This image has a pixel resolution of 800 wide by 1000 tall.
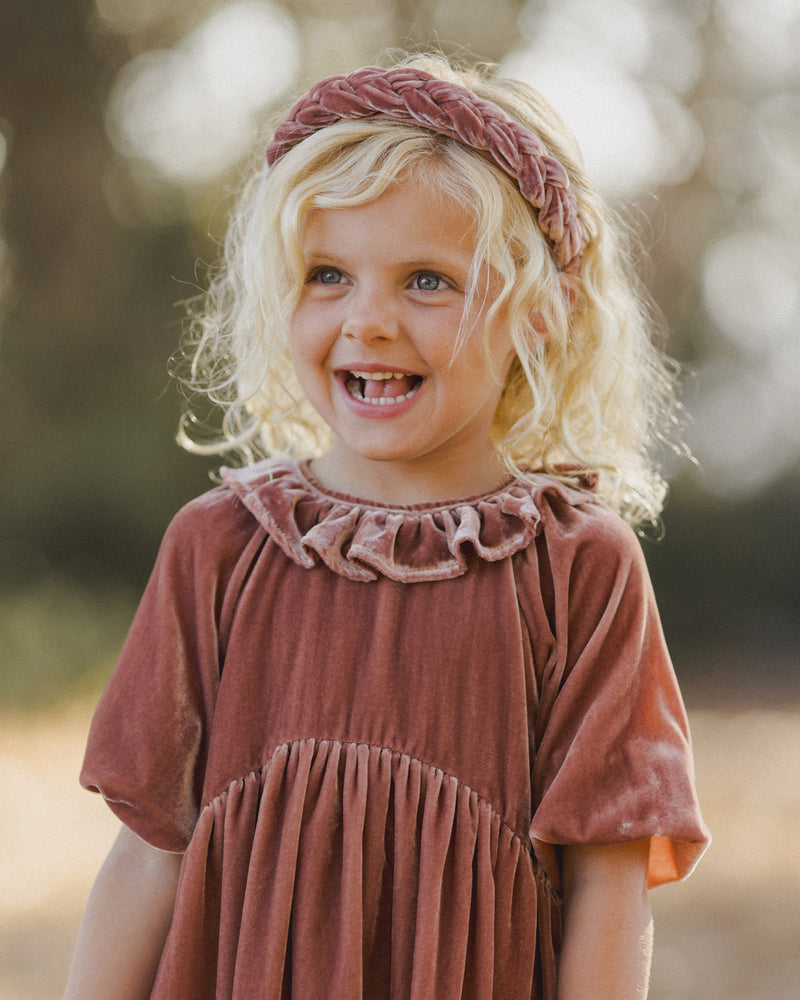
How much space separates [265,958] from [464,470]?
60 centimetres

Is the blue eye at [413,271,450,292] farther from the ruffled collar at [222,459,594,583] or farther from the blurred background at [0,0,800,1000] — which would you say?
the blurred background at [0,0,800,1000]

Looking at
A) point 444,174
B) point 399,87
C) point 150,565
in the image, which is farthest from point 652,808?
point 150,565

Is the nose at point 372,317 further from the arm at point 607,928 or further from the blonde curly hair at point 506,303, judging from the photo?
the arm at point 607,928

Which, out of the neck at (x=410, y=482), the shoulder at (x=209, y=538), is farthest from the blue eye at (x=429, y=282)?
the shoulder at (x=209, y=538)

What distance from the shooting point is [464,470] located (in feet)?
4.46

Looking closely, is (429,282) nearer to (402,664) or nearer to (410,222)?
(410,222)

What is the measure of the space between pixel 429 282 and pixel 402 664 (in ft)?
1.44

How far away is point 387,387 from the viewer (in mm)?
1288

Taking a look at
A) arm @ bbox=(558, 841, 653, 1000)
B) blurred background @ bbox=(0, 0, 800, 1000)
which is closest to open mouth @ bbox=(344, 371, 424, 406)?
arm @ bbox=(558, 841, 653, 1000)

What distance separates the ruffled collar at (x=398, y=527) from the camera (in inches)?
49.8

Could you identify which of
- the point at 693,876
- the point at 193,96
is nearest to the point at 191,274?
the point at 193,96

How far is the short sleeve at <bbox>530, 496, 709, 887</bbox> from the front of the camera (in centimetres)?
117

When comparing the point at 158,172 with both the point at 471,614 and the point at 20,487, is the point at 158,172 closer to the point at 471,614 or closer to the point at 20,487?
the point at 20,487

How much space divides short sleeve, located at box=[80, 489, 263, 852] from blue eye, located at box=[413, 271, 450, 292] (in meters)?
0.35
